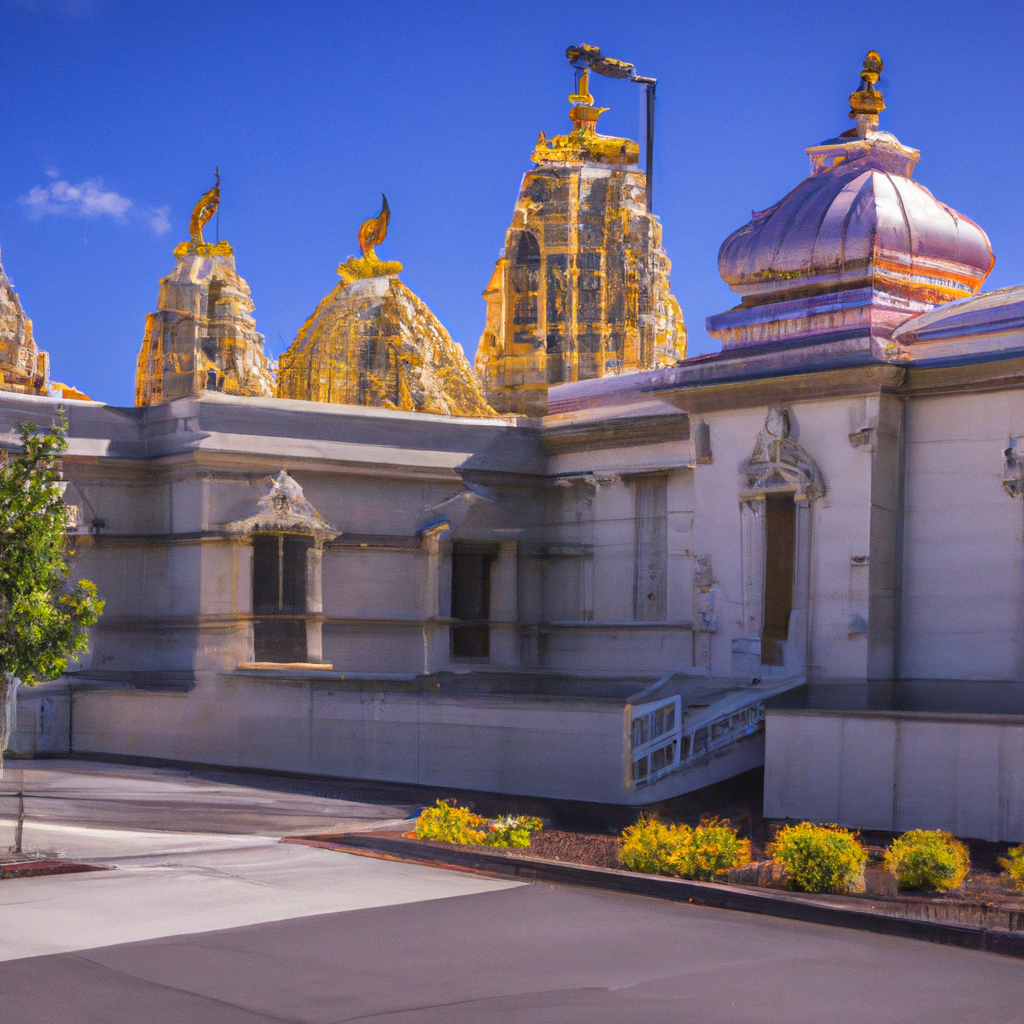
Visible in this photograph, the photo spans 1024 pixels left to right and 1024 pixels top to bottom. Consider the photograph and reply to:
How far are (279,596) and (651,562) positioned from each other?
6432mm

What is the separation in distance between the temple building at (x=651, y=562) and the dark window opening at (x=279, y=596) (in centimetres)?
5

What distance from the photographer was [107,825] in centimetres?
1838

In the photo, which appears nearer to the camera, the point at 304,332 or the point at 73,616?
the point at 73,616

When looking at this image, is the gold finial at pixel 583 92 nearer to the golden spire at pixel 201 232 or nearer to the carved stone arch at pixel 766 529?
the golden spire at pixel 201 232

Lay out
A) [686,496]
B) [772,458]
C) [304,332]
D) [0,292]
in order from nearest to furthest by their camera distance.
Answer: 1. [772,458]
2. [686,496]
3. [0,292]
4. [304,332]

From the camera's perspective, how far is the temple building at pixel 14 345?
36562 mm

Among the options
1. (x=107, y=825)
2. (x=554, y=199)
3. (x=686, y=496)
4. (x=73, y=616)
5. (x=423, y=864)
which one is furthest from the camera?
(x=554, y=199)

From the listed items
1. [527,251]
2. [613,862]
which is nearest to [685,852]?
[613,862]

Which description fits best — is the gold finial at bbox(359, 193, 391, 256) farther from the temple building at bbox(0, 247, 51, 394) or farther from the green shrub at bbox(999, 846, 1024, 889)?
the green shrub at bbox(999, 846, 1024, 889)

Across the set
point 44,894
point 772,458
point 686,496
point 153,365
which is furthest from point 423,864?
point 153,365

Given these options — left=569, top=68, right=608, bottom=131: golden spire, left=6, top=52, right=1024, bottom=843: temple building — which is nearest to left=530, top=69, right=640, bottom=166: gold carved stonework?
left=569, top=68, right=608, bottom=131: golden spire

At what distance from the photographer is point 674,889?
45.2 ft

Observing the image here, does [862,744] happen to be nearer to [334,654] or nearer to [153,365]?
[334,654]

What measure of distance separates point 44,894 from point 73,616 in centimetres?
369
